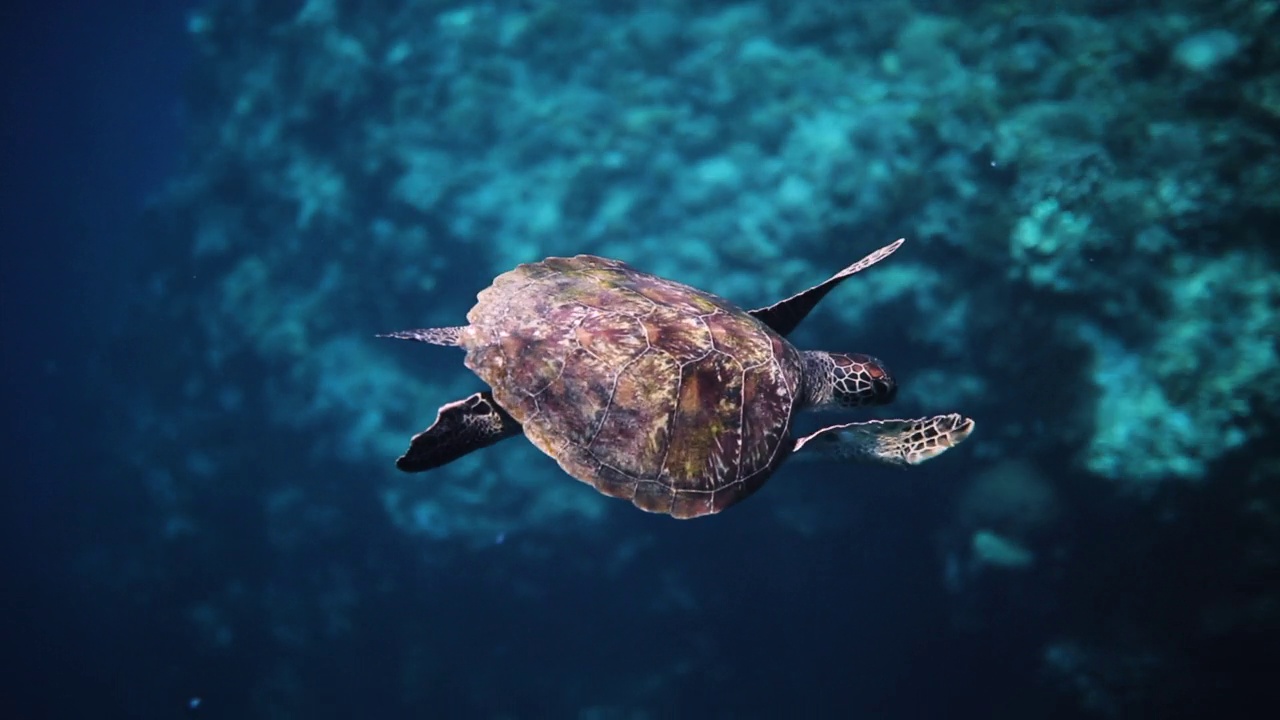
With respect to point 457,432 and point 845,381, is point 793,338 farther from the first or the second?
point 457,432

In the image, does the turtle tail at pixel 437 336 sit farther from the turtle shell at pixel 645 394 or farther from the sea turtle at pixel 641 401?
the turtle shell at pixel 645 394

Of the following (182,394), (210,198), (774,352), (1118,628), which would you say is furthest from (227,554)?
(1118,628)

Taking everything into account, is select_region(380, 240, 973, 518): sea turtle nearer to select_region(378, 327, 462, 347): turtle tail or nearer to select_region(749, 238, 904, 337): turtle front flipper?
select_region(378, 327, 462, 347): turtle tail

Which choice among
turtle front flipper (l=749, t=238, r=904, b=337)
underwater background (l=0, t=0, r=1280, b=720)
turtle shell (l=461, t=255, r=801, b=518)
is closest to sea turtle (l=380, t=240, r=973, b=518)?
turtle shell (l=461, t=255, r=801, b=518)

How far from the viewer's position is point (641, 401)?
4.46m

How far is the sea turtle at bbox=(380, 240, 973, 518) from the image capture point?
448 centimetres

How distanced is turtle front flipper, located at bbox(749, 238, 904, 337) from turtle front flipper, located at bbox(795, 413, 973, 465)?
129 cm

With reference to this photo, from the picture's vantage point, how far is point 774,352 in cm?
498

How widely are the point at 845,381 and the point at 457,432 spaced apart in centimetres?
351

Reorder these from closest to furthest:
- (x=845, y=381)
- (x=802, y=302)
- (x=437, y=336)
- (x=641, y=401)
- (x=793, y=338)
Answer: (x=641, y=401) < (x=437, y=336) < (x=845, y=381) < (x=802, y=302) < (x=793, y=338)

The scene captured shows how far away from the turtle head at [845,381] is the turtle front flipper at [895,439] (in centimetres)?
50

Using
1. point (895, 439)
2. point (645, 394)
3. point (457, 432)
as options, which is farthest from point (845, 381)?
point (457, 432)

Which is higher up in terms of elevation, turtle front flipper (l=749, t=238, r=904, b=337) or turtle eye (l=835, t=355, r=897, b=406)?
turtle front flipper (l=749, t=238, r=904, b=337)

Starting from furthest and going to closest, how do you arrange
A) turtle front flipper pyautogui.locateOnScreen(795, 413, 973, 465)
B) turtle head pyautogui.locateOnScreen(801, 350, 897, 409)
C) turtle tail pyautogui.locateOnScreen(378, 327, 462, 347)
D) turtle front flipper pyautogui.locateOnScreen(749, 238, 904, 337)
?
turtle front flipper pyautogui.locateOnScreen(749, 238, 904, 337) < turtle head pyautogui.locateOnScreen(801, 350, 897, 409) < turtle tail pyautogui.locateOnScreen(378, 327, 462, 347) < turtle front flipper pyautogui.locateOnScreen(795, 413, 973, 465)
